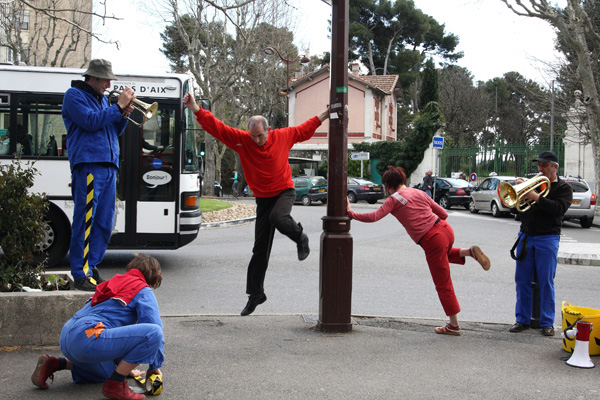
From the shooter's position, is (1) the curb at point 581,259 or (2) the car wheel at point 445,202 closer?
(1) the curb at point 581,259

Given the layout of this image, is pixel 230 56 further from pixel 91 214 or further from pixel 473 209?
pixel 91 214

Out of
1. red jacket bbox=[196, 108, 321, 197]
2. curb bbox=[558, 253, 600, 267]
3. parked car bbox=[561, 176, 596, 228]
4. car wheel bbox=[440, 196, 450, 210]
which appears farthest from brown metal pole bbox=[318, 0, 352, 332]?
car wheel bbox=[440, 196, 450, 210]

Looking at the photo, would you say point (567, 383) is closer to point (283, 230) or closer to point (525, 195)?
point (525, 195)

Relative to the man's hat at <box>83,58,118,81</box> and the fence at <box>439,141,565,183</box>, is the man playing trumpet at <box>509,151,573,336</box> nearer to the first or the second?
the man's hat at <box>83,58,118,81</box>

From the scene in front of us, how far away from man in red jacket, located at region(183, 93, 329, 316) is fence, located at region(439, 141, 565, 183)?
104 feet

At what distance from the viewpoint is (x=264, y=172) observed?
591 centimetres

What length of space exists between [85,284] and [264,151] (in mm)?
2014

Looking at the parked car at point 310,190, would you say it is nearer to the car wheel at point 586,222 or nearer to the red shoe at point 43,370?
the car wheel at point 586,222

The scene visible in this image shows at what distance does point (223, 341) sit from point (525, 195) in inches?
127

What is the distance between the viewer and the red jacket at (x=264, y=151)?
19.1 feet

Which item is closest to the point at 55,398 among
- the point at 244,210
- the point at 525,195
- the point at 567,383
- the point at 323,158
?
the point at 567,383

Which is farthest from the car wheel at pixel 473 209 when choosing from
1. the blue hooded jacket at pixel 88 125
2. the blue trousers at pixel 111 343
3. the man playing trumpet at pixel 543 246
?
the blue trousers at pixel 111 343

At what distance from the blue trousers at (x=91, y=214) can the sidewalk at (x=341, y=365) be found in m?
0.93

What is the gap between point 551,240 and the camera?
615 cm
